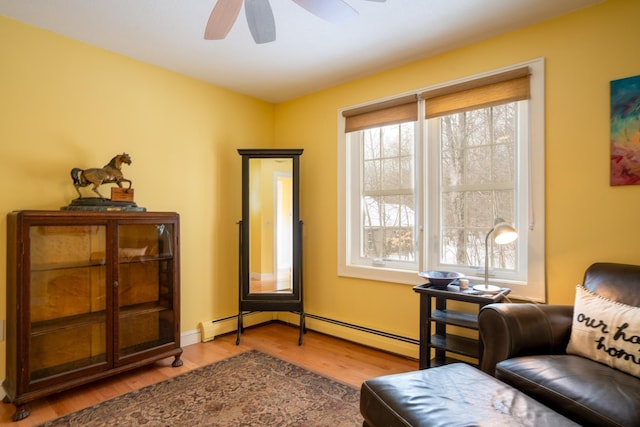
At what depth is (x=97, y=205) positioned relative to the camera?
239 cm

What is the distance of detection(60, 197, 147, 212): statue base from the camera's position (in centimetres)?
233

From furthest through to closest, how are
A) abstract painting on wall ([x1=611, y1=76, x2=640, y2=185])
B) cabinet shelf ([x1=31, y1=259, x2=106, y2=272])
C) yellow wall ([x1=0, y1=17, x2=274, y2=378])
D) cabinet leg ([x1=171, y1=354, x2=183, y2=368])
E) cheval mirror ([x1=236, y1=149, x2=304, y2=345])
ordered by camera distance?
cheval mirror ([x1=236, y1=149, x2=304, y2=345])
cabinet leg ([x1=171, y1=354, x2=183, y2=368])
yellow wall ([x1=0, y1=17, x2=274, y2=378])
cabinet shelf ([x1=31, y1=259, x2=106, y2=272])
abstract painting on wall ([x1=611, y1=76, x2=640, y2=185])

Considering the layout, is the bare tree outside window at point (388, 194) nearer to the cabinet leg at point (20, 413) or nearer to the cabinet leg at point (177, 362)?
the cabinet leg at point (177, 362)

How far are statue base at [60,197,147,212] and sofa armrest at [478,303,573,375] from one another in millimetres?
2454

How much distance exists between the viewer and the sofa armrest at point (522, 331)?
5.75 feet

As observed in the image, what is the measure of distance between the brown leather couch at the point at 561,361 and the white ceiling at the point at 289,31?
1.68 m

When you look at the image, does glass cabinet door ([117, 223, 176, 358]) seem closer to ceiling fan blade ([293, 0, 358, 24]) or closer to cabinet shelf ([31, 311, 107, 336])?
cabinet shelf ([31, 311, 107, 336])

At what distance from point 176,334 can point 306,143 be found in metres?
2.15

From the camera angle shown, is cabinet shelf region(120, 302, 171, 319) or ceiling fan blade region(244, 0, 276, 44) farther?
cabinet shelf region(120, 302, 171, 319)

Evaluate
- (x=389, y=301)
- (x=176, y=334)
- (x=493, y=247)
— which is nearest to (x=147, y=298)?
(x=176, y=334)

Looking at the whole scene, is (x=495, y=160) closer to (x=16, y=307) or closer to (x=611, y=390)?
(x=611, y=390)

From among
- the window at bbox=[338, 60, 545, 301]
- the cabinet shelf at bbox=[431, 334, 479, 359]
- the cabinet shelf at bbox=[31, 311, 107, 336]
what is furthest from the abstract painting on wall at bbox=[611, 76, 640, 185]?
the cabinet shelf at bbox=[31, 311, 107, 336]

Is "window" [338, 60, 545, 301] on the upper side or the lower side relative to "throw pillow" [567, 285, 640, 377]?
upper

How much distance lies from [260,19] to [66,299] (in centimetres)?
Result: 216
